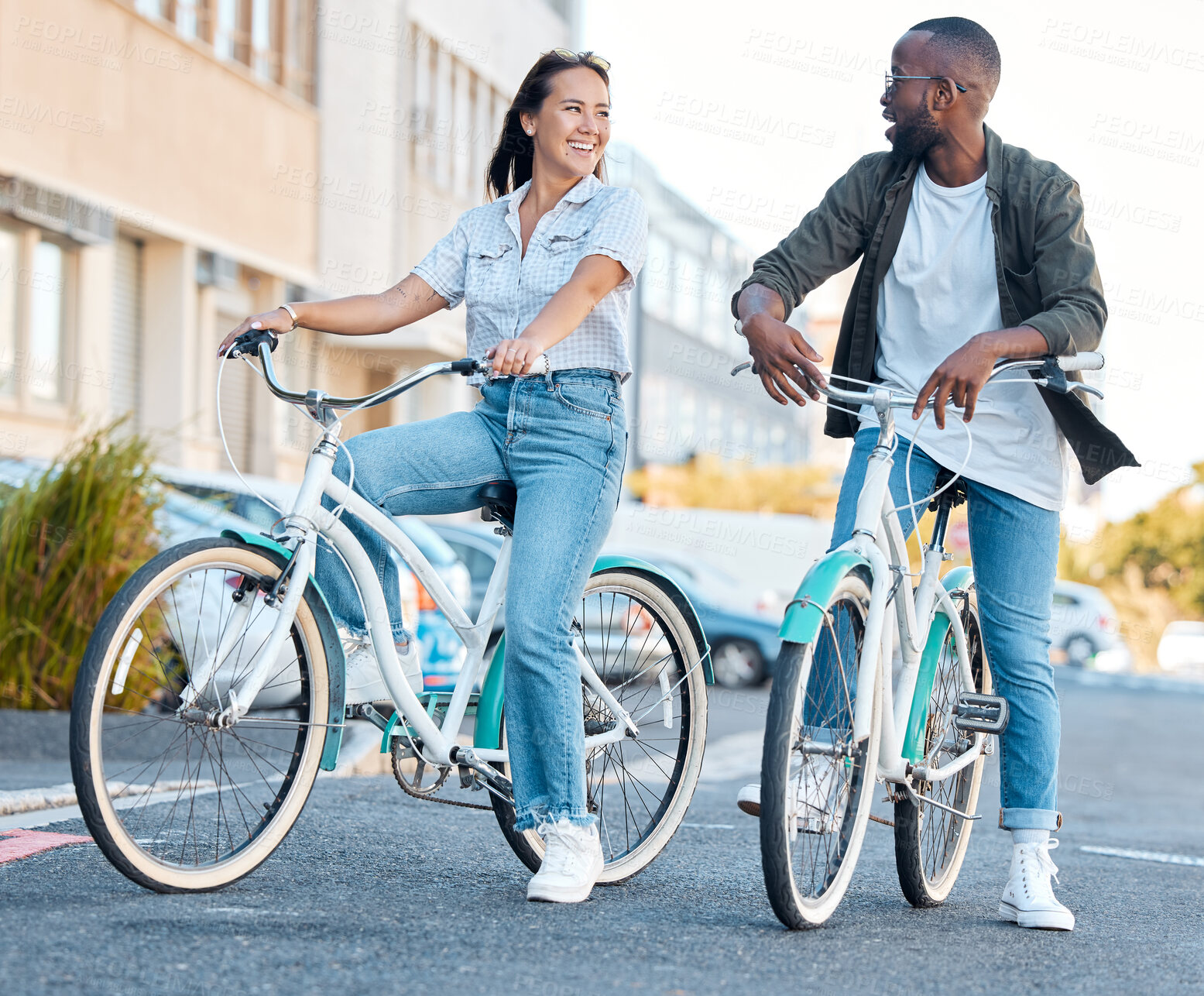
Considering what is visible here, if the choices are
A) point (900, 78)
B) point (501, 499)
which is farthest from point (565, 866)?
point (900, 78)

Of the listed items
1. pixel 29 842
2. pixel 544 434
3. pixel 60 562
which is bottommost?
pixel 29 842

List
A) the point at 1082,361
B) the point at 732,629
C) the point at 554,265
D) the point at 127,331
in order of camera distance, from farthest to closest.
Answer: the point at 732,629, the point at 127,331, the point at 554,265, the point at 1082,361

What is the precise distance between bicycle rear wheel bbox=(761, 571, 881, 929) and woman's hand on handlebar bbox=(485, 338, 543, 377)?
0.81 m

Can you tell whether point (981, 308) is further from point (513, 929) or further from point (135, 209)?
point (135, 209)

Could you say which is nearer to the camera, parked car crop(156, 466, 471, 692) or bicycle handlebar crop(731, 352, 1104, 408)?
bicycle handlebar crop(731, 352, 1104, 408)

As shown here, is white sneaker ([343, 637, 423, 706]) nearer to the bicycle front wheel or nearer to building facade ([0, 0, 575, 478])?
the bicycle front wheel

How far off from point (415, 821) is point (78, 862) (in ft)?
4.58

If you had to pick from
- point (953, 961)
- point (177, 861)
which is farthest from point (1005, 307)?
point (177, 861)

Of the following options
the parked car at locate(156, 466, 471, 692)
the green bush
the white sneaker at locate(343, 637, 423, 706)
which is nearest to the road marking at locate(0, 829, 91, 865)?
the white sneaker at locate(343, 637, 423, 706)

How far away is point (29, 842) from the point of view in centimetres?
429

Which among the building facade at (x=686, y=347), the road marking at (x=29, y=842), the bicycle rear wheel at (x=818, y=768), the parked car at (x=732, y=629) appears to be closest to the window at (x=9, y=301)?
the parked car at (x=732, y=629)

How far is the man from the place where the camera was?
3.87m

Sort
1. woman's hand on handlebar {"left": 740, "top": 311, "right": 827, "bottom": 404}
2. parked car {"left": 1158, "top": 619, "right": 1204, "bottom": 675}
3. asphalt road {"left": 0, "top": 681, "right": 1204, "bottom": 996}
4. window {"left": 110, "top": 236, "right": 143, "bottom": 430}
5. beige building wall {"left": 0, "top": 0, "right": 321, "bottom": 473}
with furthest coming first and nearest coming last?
1. parked car {"left": 1158, "top": 619, "right": 1204, "bottom": 675}
2. window {"left": 110, "top": 236, "right": 143, "bottom": 430}
3. beige building wall {"left": 0, "top": 0, "right": 321, "bottom": 473}
4. woman's hand on handlebar {"left": 740, "top": 311, "right": 827, "bottom": 404}
5. asphalt road {"left": 0, "top": 681, "right": 1204, "bottom": 996}

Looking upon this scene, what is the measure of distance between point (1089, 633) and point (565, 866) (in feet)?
106
